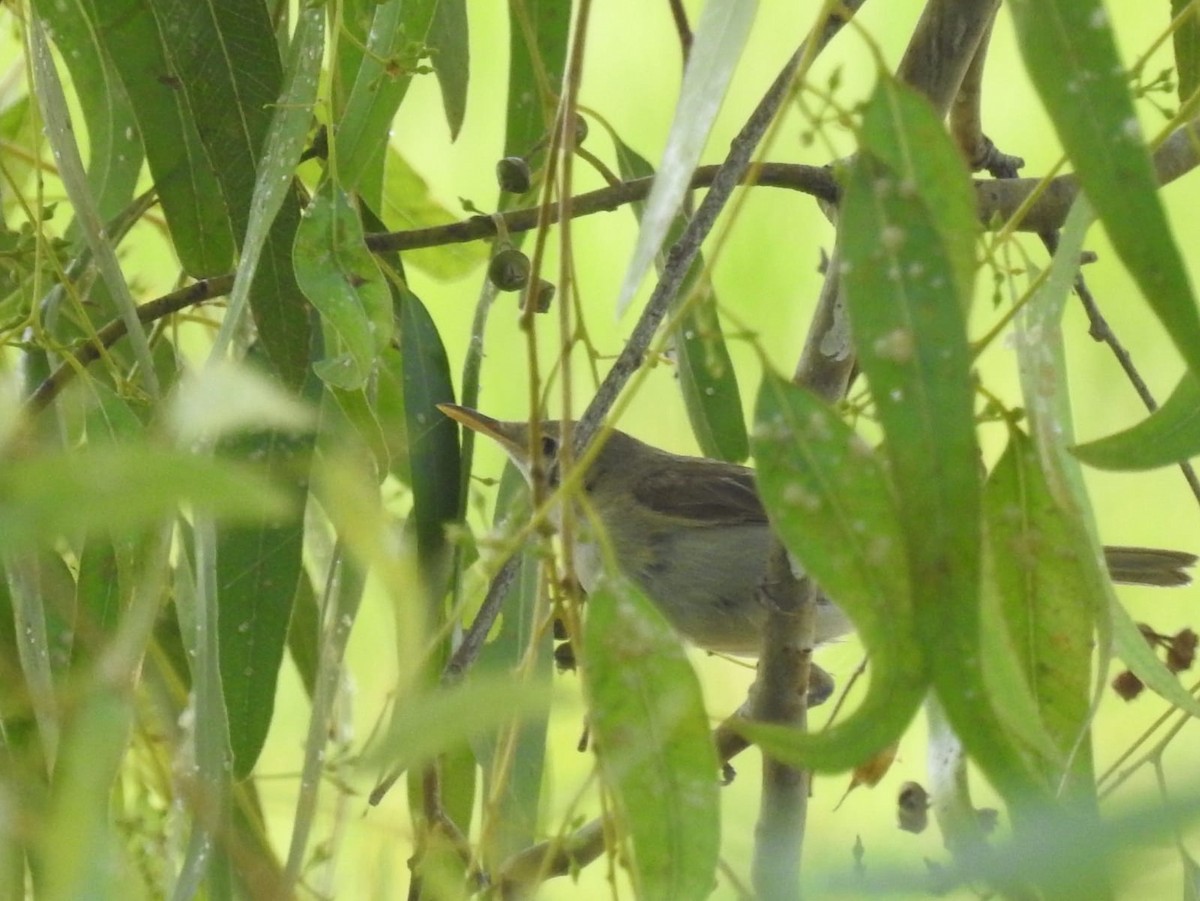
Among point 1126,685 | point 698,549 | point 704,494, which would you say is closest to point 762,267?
point 704,494

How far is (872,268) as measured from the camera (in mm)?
1234

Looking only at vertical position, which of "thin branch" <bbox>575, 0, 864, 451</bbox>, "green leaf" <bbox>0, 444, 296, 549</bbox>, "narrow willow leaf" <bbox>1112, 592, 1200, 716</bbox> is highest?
"thin branch" <bbox>575, 0, 864, 451</bbox>

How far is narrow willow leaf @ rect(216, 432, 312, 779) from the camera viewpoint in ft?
6.02

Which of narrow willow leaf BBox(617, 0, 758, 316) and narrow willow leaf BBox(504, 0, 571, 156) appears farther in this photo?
narrow willow leaf BBox(504, 0, 571, 156)

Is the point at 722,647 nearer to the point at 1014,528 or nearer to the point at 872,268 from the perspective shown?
the point at 1014,528

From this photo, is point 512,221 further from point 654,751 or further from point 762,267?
point 762,267

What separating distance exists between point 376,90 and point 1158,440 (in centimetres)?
97

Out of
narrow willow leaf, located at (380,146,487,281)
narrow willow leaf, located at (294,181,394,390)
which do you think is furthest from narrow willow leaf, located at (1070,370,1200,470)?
narrow willow leaf, located at (380,146,487,281)

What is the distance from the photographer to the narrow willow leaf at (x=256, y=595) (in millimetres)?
1834

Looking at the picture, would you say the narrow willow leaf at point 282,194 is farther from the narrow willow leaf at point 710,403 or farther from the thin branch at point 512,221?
the narrow willow leaf at point 710,403

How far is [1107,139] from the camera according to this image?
121 cm

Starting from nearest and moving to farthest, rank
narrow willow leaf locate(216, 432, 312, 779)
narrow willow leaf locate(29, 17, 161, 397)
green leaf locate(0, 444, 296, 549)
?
green leaf locate(0, 444, 296, 549) < narrow willow leaf locate(29, 17, 161, 397) < narrow willow leaf locate(216, 432, 312, 779)

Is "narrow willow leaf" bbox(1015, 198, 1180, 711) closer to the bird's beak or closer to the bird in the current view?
the bird's beak

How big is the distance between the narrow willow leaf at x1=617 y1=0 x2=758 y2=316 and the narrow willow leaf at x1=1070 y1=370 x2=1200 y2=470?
37 centimetres
